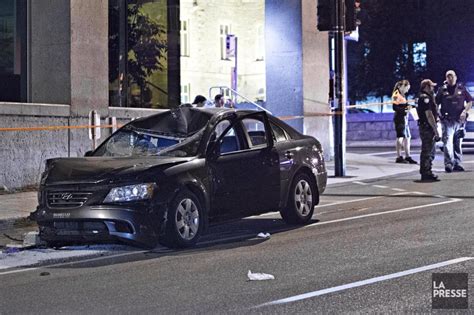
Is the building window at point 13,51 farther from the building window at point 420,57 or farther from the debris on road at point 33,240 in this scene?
the building window at point 420,57

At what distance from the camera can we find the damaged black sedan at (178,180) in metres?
8.24

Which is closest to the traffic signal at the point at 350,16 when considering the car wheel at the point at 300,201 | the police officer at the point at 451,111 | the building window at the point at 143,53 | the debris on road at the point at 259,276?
the police officer at the point at 451,111

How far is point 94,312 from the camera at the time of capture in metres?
5.89

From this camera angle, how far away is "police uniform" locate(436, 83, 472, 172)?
16.0m

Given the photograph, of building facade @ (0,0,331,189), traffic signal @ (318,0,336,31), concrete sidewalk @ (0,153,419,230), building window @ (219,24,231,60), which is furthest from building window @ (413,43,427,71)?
traffic signal @ (318,0,336,31)

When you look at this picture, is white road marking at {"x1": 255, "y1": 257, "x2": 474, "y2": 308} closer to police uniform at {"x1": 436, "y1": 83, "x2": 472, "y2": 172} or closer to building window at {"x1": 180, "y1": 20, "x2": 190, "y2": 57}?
police uniform at {"x1": 436, "y1": 83, "x2": 472, "y2": 172}

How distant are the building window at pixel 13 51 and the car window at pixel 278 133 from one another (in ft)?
25.1

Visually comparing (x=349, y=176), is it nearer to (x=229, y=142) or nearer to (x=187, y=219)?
(x=229, y=142)

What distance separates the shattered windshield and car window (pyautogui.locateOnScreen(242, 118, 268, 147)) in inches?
31.8

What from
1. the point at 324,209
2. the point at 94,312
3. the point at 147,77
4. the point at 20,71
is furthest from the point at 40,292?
the point at 147,77

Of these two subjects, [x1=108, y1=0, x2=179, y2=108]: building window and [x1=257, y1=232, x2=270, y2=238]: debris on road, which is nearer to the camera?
[x1=257, y1=232, x2=270, y2=238]: debris on road

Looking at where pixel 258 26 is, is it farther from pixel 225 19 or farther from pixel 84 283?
pixel 84 283

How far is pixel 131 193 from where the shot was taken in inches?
325

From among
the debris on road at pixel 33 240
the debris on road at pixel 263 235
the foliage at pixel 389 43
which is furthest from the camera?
the foliage at pixel 389 43
